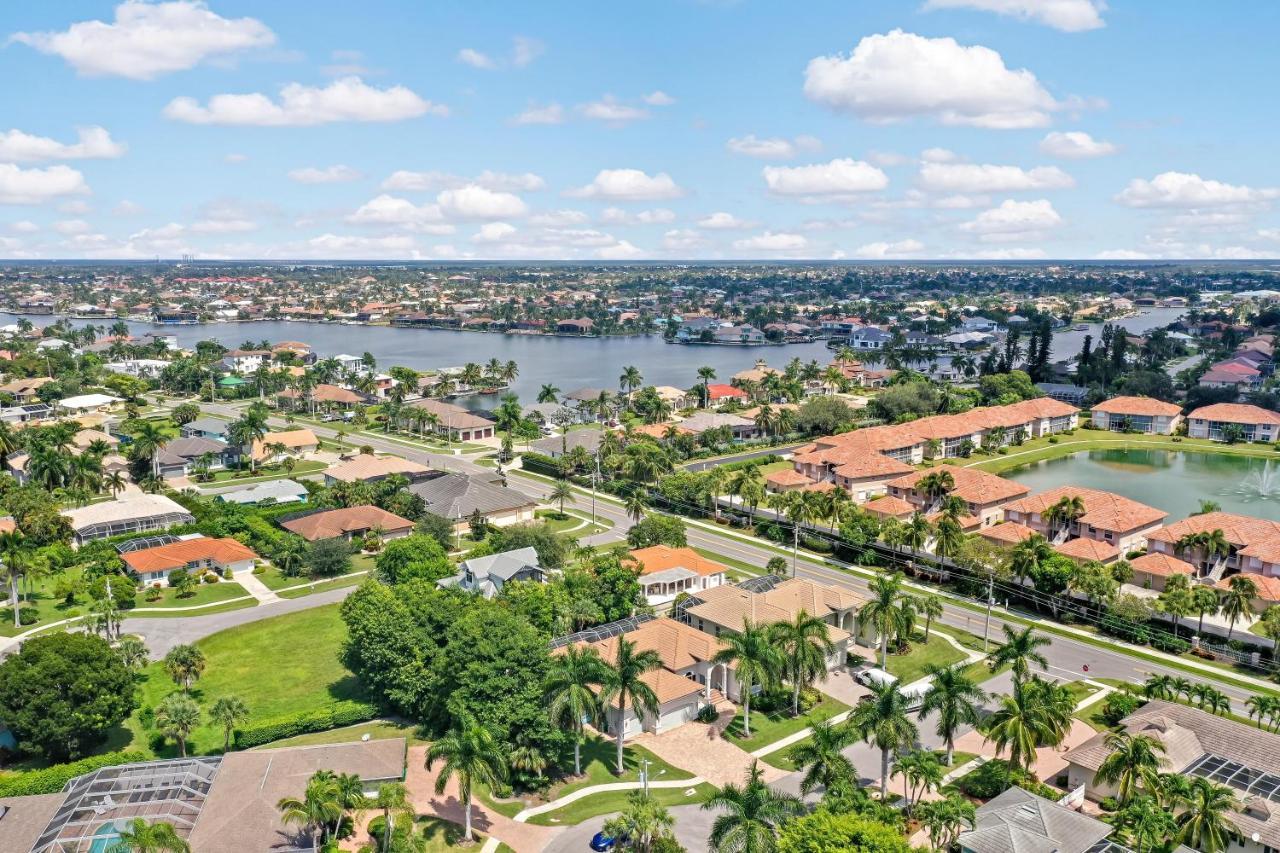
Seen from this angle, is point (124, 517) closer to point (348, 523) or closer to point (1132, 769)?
point (348, 523)

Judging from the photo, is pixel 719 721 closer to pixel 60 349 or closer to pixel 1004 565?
pixel 1004 565

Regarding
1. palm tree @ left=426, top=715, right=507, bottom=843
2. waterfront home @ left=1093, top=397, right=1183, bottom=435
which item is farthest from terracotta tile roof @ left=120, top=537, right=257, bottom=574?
waterfront home @ left=1093, top=397, right=1183, bottom=435

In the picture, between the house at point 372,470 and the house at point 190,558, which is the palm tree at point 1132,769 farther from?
the house at point 372,470

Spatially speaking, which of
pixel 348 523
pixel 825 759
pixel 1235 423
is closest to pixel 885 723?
pixel 825 759

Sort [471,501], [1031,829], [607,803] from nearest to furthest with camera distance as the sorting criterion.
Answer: [1031,829]
[607,803]
[471,501]

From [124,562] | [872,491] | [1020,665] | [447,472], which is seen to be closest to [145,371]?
[447,472]

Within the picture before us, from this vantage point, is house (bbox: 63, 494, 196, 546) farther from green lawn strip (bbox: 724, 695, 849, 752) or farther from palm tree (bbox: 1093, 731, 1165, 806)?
palm tree (bbox: 1093, 731, 1165, 806)
